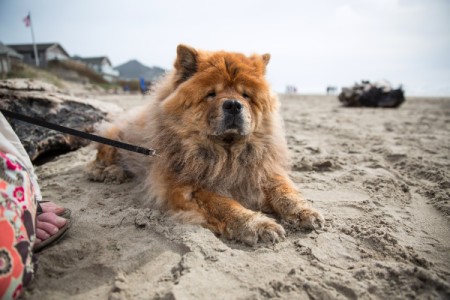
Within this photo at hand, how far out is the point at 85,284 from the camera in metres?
1.44

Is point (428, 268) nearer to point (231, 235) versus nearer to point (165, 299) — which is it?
point (231, 235)

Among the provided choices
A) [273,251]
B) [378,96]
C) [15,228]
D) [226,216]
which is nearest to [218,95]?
[226,216]

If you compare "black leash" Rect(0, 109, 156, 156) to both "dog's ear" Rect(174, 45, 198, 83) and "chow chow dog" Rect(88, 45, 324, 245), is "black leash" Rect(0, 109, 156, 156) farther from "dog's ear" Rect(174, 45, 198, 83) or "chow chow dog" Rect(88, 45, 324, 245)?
"dog's ear" Rect(174, 45, 198, 83)

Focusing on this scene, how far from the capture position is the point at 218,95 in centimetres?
241

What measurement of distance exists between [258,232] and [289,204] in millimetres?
456

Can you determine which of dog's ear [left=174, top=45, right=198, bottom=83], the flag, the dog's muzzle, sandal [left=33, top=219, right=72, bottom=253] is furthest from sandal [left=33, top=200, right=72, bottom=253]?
the flag

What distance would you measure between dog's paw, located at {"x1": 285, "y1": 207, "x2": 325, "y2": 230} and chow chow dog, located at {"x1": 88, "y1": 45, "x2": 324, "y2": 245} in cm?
1

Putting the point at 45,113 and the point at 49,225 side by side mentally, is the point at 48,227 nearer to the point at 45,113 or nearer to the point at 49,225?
the point at 49,225

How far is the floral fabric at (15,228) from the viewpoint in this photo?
1.21 meters

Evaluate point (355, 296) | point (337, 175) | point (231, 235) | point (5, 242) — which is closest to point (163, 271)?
point (231, 235)

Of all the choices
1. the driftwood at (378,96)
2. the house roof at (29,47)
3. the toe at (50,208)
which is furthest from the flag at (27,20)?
the toe at (50,208)

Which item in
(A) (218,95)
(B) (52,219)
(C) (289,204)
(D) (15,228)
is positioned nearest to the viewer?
(D) (15,228)

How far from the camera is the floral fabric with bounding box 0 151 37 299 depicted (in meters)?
1.21

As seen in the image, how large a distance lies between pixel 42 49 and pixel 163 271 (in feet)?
129
